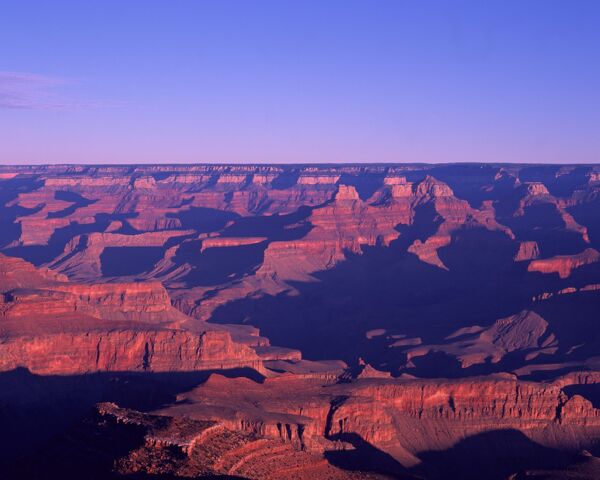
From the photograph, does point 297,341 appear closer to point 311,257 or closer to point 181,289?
point 181,289

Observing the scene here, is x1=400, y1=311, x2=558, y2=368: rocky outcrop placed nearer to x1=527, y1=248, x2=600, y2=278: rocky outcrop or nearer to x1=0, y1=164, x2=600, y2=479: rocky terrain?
x1=0, y1=164, x2=600, y2=479: rocky terrain

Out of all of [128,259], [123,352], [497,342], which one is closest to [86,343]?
[123,352]

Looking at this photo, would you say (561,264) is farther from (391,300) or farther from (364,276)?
(364,276)

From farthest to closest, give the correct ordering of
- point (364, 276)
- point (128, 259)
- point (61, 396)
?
point (128, 259)
point (364, 276)
point (61, 396)

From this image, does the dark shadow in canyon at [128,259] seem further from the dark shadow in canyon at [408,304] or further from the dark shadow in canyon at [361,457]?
the dark shadow in canyon at [361,457]

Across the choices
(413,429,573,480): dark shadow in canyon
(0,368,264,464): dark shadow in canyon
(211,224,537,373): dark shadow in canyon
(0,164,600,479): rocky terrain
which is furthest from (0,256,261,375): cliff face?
(211,224,537,373): dark shadow in canyon

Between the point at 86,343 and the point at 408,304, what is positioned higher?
the point at 408,304

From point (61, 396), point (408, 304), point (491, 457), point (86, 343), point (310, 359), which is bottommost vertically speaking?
point (61, 396)

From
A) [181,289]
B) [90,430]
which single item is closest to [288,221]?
[181,289]
